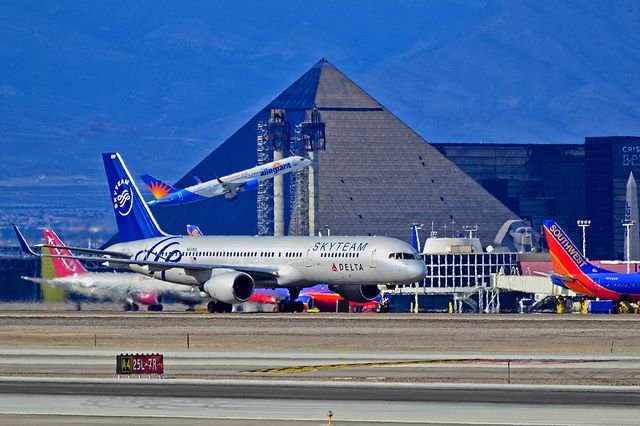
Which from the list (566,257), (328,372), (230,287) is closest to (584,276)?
(566,257)

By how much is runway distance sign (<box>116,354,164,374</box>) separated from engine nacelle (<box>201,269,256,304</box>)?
4097 cm

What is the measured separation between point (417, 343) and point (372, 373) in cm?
1434

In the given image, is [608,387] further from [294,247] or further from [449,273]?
[449,273]

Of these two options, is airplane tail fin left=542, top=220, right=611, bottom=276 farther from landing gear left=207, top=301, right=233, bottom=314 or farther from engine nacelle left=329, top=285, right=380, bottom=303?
landing gear left=207, top=301, right=233, bottom=314

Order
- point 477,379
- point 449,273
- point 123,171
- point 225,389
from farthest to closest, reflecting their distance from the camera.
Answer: point 449,273 → point 123,171 → point 477,379 → point 225,389

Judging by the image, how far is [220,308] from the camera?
91.1m

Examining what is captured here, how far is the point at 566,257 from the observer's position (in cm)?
10712

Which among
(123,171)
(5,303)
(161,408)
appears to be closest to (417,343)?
(161,408)

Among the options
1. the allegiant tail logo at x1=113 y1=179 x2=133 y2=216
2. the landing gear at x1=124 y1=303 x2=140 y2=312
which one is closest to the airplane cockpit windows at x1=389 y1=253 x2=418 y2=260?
the landing gear at x1=124 y1=303 x2=140 y2=312

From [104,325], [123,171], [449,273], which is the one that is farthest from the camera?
[449,273]

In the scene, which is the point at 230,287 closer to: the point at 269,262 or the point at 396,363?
the point at 269,262

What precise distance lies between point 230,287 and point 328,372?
39701 mm

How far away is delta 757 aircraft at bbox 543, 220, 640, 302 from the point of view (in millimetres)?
100438

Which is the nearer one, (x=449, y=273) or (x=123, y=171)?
(x=123, y=171)
